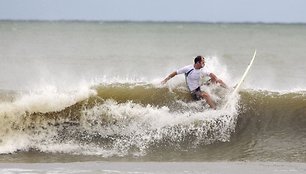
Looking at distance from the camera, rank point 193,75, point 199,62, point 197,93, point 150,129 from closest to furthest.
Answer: point 150,129
point 199,62
point 193,75
point 197,93

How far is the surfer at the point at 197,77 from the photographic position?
38.0 feet

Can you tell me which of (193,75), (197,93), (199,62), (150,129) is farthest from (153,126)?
(199,62)

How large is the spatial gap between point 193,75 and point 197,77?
0.10 m

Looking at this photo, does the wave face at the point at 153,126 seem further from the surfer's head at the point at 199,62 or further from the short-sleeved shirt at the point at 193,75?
the surfer's head at the point at 199,62

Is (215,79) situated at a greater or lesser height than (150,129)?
greater

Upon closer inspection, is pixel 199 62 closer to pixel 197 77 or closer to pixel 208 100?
pixel 197 77

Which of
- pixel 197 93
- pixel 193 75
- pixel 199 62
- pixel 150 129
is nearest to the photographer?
pixel 150 129

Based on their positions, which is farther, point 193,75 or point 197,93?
point 197,93

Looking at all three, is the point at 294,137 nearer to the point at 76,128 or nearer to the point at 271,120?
the point at 271,120

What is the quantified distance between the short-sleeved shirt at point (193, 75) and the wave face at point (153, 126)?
37 centimetres

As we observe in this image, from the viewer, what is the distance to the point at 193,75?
→ 1170cm

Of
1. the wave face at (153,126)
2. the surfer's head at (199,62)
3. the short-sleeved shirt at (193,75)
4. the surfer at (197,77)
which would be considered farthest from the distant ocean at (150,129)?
the surfer's head at (199,62)

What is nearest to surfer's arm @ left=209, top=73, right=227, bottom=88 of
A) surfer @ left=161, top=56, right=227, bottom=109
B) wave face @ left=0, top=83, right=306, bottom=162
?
surfer @ left=161, top=56, right=227, bottom=109

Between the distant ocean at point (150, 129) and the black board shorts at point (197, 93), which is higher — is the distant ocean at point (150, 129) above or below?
below
